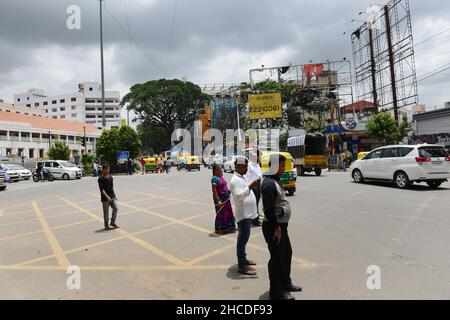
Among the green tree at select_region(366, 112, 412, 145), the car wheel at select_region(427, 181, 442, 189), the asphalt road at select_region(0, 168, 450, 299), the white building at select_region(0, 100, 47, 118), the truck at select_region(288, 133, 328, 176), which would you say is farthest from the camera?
the white building at select_region(0, 100, 47, 118)

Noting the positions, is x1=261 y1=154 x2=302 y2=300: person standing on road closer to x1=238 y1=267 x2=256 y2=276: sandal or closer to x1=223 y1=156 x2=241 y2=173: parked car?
x1=238 y1=267 x2=256 y2=276: sandal

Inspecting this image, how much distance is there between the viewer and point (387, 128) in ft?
91.7

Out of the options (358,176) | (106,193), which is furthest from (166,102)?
(106,193)

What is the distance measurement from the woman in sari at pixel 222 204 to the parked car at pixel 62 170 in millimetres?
23840

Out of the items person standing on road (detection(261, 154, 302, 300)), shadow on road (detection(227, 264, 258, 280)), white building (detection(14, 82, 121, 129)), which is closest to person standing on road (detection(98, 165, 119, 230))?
shadow on road (detection(227, 264, 258, 280))

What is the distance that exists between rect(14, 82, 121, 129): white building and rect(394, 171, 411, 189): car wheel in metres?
90.0

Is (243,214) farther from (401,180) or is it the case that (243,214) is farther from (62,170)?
(62,170)

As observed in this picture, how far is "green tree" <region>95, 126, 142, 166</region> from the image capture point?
32.4 m

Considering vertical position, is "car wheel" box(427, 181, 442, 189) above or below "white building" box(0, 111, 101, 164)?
below

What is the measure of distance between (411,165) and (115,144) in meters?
27.3

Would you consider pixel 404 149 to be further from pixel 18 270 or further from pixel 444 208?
pixel 18 270

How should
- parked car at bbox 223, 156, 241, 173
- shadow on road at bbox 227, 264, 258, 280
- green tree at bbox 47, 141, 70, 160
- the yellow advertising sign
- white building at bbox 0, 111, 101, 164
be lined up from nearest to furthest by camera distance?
shadow on road at bbox 227, 264, 258, 280 → parked car at bbox 223, 156, 241, 173 → the yellow advertising sign → green tree at bbox 47, 141, 70, 160 → white building at bbox 0, 111, 101, 164
